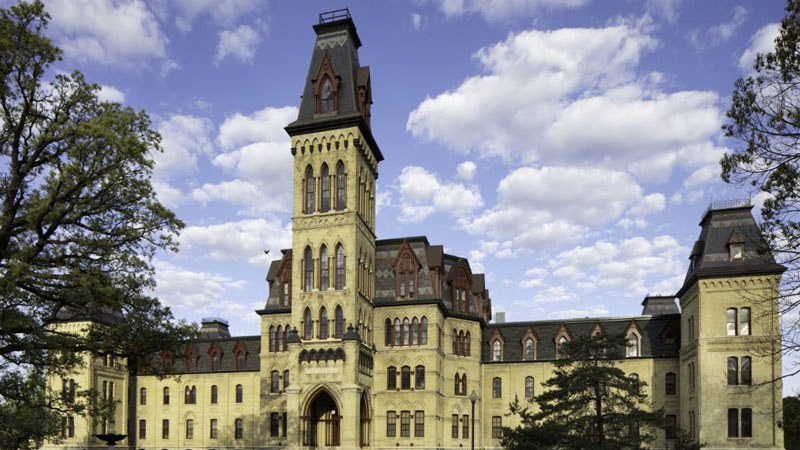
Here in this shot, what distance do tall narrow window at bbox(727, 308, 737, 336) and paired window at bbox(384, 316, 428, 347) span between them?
20365 millimetres

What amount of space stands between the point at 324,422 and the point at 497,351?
1548cm

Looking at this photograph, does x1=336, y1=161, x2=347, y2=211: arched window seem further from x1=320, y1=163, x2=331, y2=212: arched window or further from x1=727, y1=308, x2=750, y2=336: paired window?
x1=727, y1=308, x2=750, y2=336: paired window

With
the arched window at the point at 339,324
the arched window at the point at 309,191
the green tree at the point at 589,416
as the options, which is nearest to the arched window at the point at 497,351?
the arched window at the point at 339,324

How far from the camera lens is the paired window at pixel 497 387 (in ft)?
171

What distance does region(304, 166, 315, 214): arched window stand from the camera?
47.7m

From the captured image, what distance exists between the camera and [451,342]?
5116cm

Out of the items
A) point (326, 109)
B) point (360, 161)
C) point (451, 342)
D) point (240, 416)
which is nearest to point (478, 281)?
point (451, 342)

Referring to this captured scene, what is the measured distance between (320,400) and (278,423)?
778cm

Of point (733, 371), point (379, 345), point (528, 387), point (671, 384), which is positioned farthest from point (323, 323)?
point (733, 371)

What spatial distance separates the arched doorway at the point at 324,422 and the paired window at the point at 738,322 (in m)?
26.7

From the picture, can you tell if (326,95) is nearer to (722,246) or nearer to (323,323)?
(323,323)

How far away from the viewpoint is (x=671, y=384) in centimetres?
4878

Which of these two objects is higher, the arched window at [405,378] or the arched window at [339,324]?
the arched window at [339,324]

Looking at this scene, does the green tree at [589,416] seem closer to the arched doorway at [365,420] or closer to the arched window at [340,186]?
the arched doorway at [365,420]
